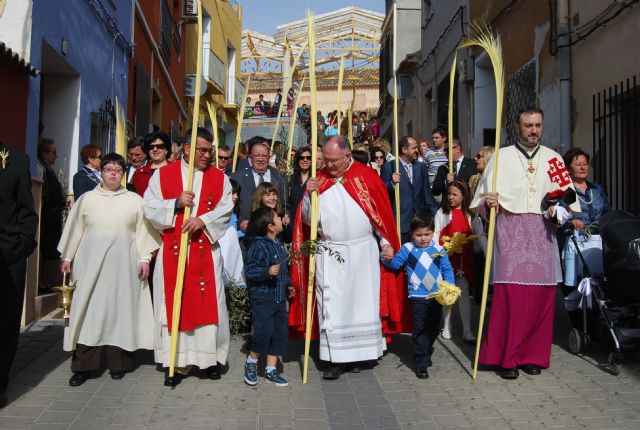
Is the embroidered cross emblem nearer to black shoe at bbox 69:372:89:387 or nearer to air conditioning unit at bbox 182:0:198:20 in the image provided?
black shoe at bbox 69:372:89:387

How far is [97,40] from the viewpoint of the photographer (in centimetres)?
1123

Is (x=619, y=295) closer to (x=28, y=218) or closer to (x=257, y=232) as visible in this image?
(x=257, y=232)

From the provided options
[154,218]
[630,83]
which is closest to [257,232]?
[154,218]

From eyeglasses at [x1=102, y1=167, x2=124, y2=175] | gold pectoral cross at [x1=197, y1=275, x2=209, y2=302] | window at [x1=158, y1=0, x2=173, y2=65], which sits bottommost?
gold pectoral cross at [x1=197, y1=275, x2=209, y2=302]

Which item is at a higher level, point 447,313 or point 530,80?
point 530,80

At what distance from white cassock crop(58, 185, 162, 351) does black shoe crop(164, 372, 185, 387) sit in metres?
0.36

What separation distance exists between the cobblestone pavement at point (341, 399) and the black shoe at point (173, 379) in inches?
2.2

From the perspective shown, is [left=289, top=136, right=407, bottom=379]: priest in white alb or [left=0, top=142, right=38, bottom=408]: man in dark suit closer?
[left=0, top=142, right=38, bottom=408]: man in dark suit

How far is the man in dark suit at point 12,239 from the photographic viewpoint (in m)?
4.96

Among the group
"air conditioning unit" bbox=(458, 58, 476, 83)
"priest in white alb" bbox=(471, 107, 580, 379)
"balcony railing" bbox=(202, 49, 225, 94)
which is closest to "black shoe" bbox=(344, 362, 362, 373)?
Result: "priest in white alb" bbox=(471, 107, 580, 379)

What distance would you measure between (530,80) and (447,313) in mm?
5447

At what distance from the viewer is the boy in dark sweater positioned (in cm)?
566

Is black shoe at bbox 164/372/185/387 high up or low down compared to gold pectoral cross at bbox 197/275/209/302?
down

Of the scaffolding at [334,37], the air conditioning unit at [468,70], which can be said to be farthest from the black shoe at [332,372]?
the scaffolding at [334,37]
